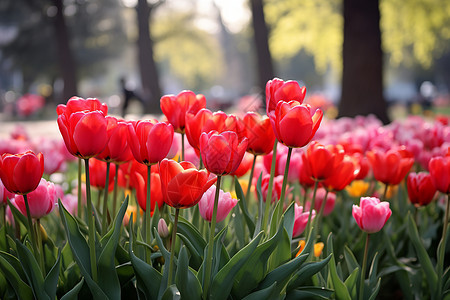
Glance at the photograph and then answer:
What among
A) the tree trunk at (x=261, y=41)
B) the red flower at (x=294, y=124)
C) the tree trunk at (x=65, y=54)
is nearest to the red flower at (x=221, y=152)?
the red flower at (x=294, y=124)

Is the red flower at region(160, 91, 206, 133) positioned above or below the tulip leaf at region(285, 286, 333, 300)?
above

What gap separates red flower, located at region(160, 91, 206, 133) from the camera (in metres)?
1.85

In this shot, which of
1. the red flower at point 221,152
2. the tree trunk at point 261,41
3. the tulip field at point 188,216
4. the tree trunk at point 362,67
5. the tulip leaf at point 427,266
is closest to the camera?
the red flower at point 221,152

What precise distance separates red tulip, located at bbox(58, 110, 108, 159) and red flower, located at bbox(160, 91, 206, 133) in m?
0.44

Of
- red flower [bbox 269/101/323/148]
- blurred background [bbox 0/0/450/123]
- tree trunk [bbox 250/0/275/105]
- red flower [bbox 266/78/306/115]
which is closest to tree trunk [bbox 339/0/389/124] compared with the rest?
blurred background [bbox 0/0/450/123]

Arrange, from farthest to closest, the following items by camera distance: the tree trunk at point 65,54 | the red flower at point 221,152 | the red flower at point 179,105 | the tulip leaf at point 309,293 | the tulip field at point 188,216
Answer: the tree trunk at point 65,54, the red flower at point 179,105, the tulip leaf at point 309,293, the tulip field at point 188,216, the red flower at point 221,152

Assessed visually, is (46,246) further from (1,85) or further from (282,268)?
(1,85)

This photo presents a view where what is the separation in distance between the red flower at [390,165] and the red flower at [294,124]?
3.21 feet

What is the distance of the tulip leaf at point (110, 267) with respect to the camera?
4.97 feet

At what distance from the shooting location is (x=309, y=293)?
5.40 ft

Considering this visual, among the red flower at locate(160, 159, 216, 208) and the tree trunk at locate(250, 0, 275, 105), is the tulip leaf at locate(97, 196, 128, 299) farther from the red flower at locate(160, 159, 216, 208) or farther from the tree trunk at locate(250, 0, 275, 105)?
the tree trunk at locate(250, 0, 275, 105)

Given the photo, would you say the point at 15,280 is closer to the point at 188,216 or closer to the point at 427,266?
the point at 188,216

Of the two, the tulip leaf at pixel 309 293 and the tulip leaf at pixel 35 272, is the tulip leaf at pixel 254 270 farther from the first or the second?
the tulip leaf at pixel 35 272

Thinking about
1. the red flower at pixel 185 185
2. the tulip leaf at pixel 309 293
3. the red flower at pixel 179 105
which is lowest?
the tulip leaf at pixel 309 293
